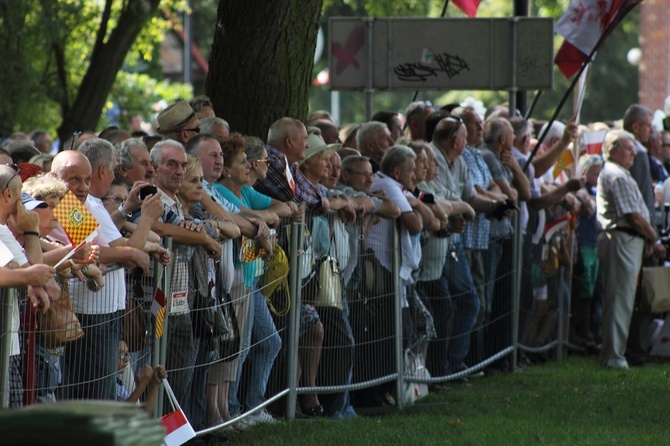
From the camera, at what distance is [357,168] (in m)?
10.0

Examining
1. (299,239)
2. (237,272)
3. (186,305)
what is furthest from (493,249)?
(186,305)

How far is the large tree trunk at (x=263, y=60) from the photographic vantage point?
10.8 m

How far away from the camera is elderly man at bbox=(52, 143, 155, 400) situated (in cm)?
661

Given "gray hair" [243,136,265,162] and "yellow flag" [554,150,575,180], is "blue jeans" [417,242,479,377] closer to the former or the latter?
"yellow flag" [554,150,575,180]

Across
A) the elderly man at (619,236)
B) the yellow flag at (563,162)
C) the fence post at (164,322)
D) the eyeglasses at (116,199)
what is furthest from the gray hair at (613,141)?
the fence post at (164,322)

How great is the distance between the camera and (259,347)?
8.73 m

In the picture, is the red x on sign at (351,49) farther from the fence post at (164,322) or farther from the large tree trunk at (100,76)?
the fence post at (164,322)

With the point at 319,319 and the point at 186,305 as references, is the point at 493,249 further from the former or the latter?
the point at 186,305

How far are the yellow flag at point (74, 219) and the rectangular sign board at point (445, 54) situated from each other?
292 inches

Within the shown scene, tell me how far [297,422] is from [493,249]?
3814 millimetres

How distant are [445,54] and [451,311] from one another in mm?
3434

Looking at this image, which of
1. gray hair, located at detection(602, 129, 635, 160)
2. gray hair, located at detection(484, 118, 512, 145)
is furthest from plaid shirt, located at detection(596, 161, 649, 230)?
gray hair, located at detection(484, 118, 512, 145)

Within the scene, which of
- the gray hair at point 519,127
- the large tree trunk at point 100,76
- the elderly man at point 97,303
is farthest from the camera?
the large tree trunk at point 100,76

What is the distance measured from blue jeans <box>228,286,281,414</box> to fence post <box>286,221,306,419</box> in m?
0.31
